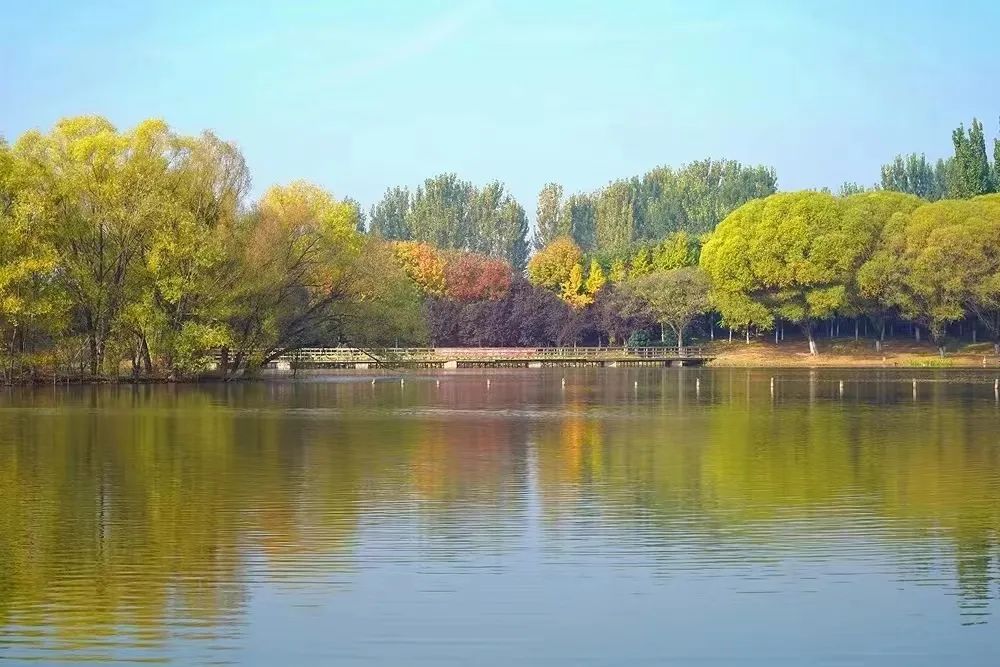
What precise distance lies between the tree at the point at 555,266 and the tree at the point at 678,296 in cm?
1621

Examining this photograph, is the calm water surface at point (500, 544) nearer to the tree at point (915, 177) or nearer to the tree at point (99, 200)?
the tree at point (99, 200)

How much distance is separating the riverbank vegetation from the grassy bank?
1458 mm

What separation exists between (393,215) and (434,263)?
49789 millimetres

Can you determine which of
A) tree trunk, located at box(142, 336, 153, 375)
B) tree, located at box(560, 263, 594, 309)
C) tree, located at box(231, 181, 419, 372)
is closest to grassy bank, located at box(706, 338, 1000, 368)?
tree, located at box(560, 263, 594, 309)

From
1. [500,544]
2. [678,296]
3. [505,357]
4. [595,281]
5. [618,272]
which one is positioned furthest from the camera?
[618,272]

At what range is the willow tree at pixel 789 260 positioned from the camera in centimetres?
10625

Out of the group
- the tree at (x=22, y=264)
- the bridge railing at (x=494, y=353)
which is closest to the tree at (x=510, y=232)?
the bridge railing at (x=494, y=353)

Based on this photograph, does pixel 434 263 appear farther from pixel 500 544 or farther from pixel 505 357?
pixel 500 544

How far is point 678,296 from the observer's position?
114m

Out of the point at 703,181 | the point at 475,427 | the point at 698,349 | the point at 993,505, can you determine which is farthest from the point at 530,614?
the point at 703,181

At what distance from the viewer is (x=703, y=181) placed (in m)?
182

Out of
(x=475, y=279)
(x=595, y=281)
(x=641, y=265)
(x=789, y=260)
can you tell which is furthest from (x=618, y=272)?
(x=789, y=260)

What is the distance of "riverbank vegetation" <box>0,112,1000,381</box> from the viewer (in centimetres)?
6881

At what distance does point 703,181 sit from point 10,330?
127 m
